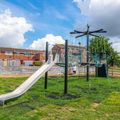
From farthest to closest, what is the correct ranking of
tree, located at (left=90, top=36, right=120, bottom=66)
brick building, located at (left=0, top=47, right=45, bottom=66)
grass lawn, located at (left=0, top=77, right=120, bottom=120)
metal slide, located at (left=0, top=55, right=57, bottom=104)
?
brick building, located at (left=0, top=47, right=45, bottom=66)
tree, located at (left=90, top=36, right=120, bottom=66)
metal slide, located at (left=0, top=55, right=57, bottom=104)
grass lawn, located at (left=0, top=77, right=120, bottom=120)

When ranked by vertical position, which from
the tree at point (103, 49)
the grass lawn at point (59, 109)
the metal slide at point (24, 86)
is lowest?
the grass lawn at point (59, 109)

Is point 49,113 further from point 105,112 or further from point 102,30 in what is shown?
point 102,30

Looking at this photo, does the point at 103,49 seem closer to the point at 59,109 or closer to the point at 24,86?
the point at 24,86

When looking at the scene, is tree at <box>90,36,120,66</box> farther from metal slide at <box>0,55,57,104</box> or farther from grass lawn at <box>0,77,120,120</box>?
grass lawn at <box>0,77,120,120</box>

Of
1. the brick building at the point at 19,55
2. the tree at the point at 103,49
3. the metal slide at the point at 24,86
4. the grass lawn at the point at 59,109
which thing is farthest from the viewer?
the brick building at the point at 19,55

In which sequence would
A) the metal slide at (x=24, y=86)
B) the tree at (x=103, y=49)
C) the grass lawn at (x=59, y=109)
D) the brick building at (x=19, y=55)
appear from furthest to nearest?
the brick building at (x=19, y=55)
the tree at (x=103, y=49)
the metal slide at (x=24, y=86)
the grass lawn at (x=59, y=109)

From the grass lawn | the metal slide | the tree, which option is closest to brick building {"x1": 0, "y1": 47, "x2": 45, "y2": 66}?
the tree

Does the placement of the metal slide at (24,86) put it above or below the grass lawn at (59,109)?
above

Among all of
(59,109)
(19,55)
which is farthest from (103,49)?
(19,55)

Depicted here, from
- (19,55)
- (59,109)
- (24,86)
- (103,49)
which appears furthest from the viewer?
(19,55)

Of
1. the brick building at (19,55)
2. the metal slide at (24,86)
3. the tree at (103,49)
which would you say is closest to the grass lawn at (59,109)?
the metal slide at (24,86)

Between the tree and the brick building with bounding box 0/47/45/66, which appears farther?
the brick building with bounding box 0/47/45/66

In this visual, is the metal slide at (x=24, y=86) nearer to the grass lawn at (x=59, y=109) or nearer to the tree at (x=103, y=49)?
the grass lawn at (x=59, y=109)

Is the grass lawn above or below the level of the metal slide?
below
